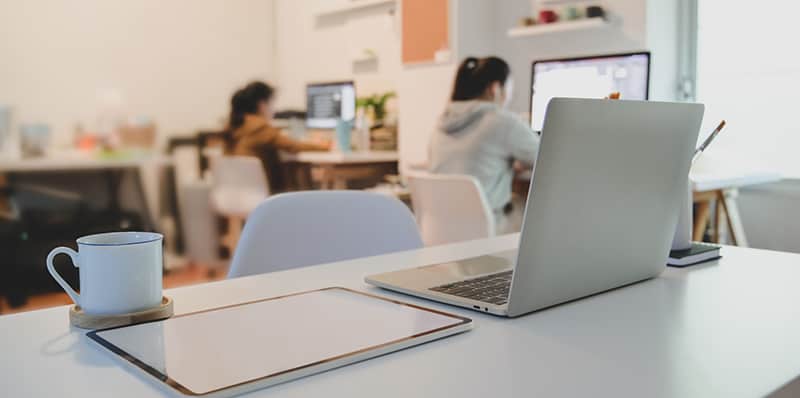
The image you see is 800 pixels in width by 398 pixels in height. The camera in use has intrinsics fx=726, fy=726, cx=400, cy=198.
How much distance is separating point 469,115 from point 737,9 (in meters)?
1.36

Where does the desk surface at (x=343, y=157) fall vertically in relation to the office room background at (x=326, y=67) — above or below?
below

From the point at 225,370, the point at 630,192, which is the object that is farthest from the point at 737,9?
the point at 225,370

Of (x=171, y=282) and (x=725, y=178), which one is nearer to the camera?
(x=725, y=178)

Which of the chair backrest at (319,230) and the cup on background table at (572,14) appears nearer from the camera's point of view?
the chair backrest at (319,230)

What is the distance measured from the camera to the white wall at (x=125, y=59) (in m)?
4.11

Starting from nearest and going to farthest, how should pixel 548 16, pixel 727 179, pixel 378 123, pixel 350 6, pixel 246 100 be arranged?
pixel 727 179 < pixel 548 16 < pixel 246 100 < pixel 378 123 < pixel 350 6

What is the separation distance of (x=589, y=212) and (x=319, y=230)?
1.99 feet

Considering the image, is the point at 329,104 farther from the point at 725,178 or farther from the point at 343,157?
the point at 725,178

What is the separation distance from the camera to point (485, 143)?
2.71 m

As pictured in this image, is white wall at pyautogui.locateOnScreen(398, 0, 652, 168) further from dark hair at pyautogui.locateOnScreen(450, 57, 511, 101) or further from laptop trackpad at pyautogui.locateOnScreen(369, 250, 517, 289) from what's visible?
laptop trackpad at pyautogui.locateOnScreen(369, 250, 517, 289)

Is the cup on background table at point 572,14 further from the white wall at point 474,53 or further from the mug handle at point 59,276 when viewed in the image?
the mug handle at point 59,276

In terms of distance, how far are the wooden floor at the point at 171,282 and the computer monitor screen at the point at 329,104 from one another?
1056mm

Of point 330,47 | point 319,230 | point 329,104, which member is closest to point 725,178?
point 319,230

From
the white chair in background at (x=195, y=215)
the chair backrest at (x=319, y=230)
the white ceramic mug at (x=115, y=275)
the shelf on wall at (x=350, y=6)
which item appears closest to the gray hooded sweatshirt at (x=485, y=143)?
the chair backrest at (x=319, y=230)
